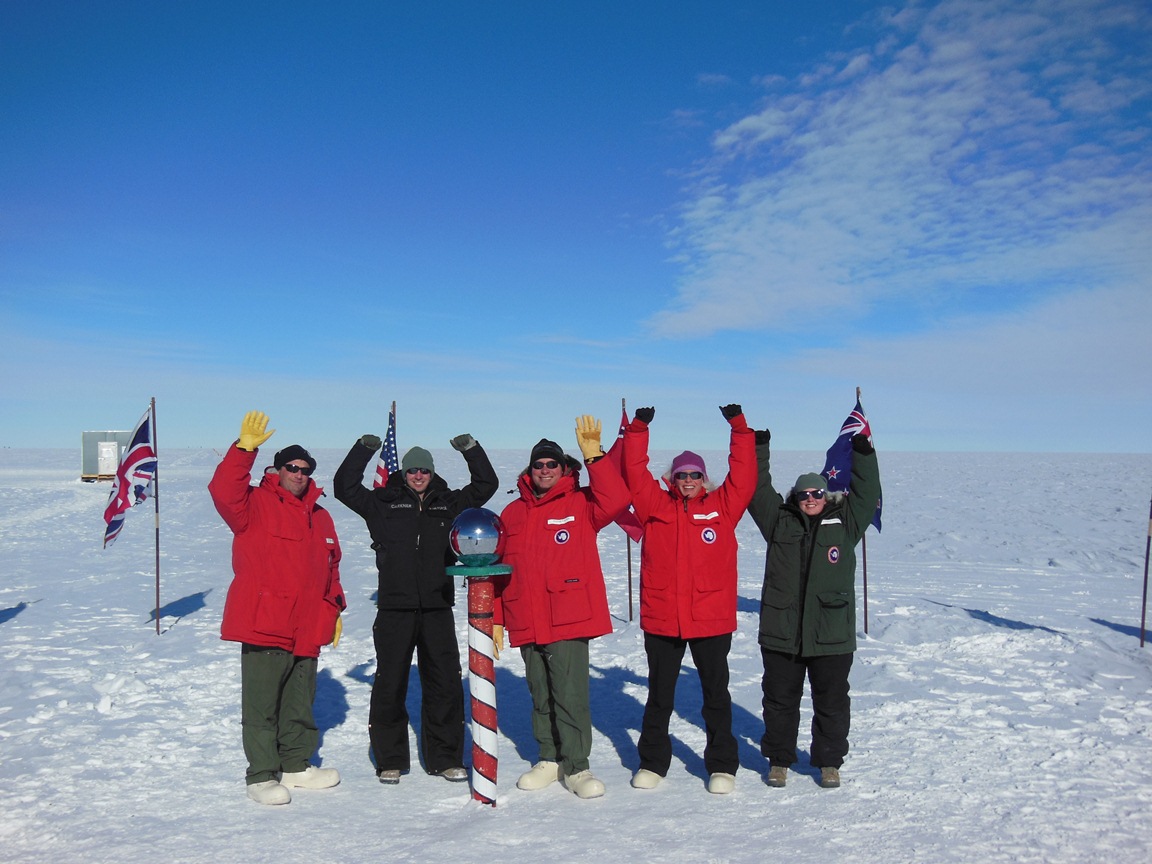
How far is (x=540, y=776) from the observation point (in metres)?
5.16

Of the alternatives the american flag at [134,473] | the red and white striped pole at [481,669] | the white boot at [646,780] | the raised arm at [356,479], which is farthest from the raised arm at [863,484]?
the american flag at [134,473]

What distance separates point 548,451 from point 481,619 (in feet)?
3.44

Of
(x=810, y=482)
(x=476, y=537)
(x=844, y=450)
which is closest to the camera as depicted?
(x=476, y=537)

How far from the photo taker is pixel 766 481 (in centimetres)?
547

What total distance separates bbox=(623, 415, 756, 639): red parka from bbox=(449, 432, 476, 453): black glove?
3.24ft

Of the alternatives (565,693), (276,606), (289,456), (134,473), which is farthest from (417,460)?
(134,473)

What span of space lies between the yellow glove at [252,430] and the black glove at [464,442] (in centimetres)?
111

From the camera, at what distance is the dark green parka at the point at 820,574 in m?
5.08

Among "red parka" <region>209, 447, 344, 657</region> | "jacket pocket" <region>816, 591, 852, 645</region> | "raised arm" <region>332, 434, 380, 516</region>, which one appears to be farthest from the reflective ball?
"jacket pocket" <region>816, 591, 852, 645</region>

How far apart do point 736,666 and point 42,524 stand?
60.0 feet

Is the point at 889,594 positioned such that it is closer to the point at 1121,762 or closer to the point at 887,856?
the point at 1121,762

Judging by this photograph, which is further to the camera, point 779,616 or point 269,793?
point 779,616

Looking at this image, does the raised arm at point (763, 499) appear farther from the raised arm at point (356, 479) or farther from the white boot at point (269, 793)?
the white boot at point (269, 793)

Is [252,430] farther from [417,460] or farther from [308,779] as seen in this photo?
[308,779]
